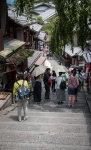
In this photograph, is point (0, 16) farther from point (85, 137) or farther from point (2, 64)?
point (85, 137)

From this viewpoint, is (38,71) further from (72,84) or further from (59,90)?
(72,84)

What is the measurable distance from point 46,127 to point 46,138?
1.13m

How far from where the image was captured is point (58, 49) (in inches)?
474

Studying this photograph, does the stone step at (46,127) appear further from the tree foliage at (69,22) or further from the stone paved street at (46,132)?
the tree foliage at (69,22)

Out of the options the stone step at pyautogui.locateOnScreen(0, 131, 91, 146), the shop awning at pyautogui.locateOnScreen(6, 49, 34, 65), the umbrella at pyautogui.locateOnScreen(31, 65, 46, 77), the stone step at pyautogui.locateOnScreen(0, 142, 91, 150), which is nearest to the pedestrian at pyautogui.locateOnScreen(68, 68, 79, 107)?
the umbrella at pyautogui.locateOnScreen(31, 65, 46, 77)

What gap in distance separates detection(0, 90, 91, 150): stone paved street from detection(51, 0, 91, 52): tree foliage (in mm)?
3541

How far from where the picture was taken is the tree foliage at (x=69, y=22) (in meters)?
9.49

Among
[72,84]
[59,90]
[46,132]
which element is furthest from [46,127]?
[59,90]

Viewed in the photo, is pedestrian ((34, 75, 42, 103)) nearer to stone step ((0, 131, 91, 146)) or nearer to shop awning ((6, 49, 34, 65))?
shop awning ((6, 49, 34, 65))

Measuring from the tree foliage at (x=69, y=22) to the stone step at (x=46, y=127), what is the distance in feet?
14.5

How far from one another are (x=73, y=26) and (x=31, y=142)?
240 inches

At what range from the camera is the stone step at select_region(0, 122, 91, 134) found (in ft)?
24.3

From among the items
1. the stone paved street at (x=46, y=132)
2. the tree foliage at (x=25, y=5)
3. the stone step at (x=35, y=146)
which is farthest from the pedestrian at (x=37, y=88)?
the stone step at (x=35, y=146)

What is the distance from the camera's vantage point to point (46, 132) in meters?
7.13
